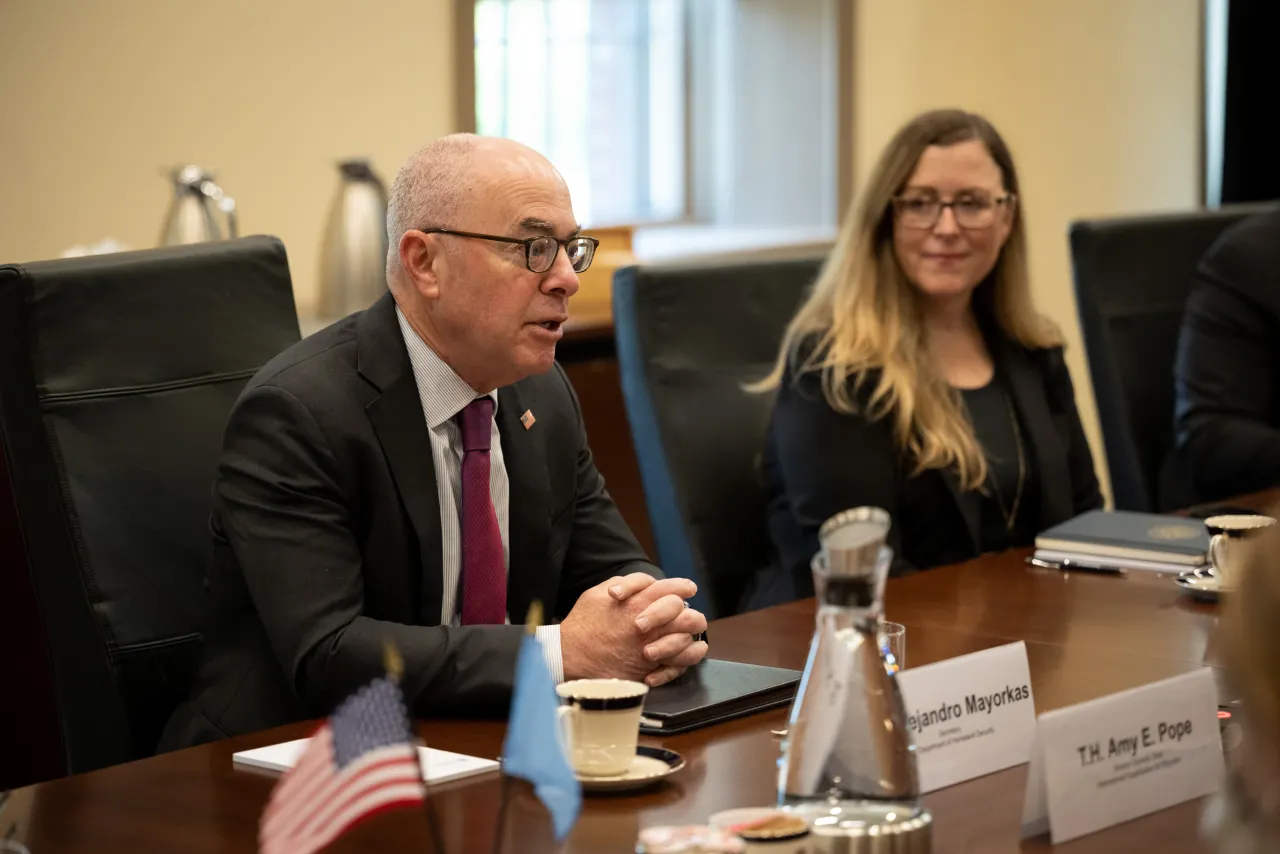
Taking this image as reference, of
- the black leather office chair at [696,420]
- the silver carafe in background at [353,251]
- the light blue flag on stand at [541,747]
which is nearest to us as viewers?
the light blue flag on stand at [541,747]

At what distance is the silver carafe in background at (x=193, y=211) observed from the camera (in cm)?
310

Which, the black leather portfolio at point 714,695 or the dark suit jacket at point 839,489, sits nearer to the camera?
the black leather portfolio at point 714,695

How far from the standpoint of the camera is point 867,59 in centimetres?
489

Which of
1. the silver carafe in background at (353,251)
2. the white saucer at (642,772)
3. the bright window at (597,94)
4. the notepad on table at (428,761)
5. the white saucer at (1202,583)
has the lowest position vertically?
the white saucer at (1202,583)

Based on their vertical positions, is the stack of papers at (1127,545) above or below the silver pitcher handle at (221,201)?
below

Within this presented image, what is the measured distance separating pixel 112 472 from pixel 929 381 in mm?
1327

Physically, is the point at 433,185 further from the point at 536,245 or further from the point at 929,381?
the point at 929,381

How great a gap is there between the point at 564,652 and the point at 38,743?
4.19 feet

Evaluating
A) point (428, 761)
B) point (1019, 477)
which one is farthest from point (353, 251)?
point (428, 761)

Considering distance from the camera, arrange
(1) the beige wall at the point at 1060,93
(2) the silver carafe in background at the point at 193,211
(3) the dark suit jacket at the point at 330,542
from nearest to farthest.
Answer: (3) the dark suit jacket at the point at 330,542, (2) the silver carafe in background at the point at 193,211, (1) the beige wall at the point at 1060,93

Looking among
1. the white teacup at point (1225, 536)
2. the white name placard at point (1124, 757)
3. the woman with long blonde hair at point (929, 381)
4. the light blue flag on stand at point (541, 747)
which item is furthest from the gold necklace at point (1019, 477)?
the light blue flag on stand at point (541, 747)

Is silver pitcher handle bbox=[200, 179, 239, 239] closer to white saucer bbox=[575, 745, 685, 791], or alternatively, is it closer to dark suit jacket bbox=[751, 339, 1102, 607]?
dark suit jacket bbox=[751, 339, 1102, 607]

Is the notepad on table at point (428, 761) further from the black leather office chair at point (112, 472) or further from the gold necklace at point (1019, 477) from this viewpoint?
the gold necklace at point (1019, 477)

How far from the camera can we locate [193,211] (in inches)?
123
